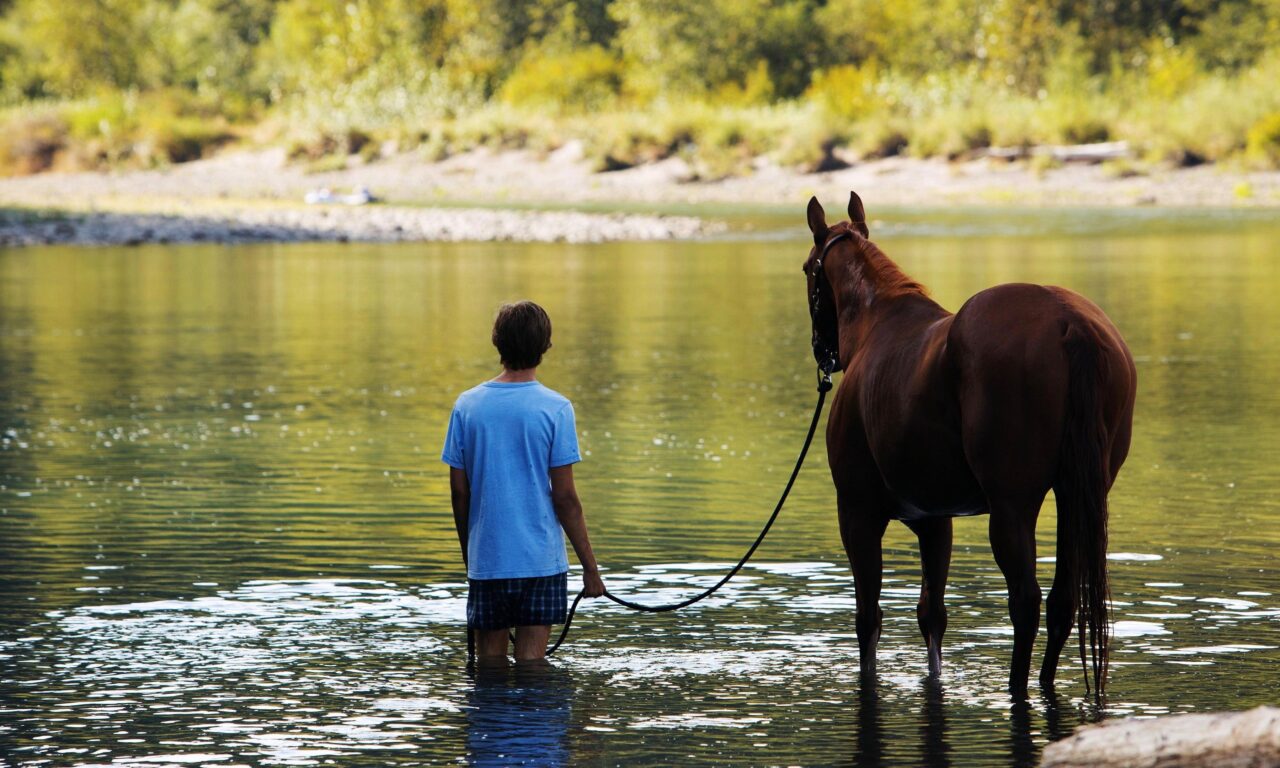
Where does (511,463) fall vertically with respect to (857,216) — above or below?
Result: below

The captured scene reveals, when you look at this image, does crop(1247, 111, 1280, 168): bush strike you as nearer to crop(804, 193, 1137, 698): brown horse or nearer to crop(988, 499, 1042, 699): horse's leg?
crop(804, 193, 1137, 698): brown horse

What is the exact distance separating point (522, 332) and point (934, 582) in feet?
5.38

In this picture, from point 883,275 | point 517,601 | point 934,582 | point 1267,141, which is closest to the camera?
point 517,601

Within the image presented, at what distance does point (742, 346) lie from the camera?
19.1m

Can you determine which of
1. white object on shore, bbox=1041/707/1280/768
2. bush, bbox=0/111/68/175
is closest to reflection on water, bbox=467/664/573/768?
white object on shore, bbox=1041/707/1280/768

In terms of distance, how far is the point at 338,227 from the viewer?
41156 mm

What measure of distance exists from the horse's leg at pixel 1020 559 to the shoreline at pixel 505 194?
31645 millimetres

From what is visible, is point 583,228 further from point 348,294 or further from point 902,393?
point 902,393

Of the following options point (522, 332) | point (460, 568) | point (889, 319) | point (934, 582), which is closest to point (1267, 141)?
point (460, 568)

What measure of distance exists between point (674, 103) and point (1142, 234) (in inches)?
1298

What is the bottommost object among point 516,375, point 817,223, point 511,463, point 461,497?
point 461,497

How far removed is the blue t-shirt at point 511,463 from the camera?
6695 millimetres

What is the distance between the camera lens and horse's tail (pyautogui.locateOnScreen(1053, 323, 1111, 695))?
20.1 ft

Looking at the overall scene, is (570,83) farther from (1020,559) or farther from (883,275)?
(1020,559)
